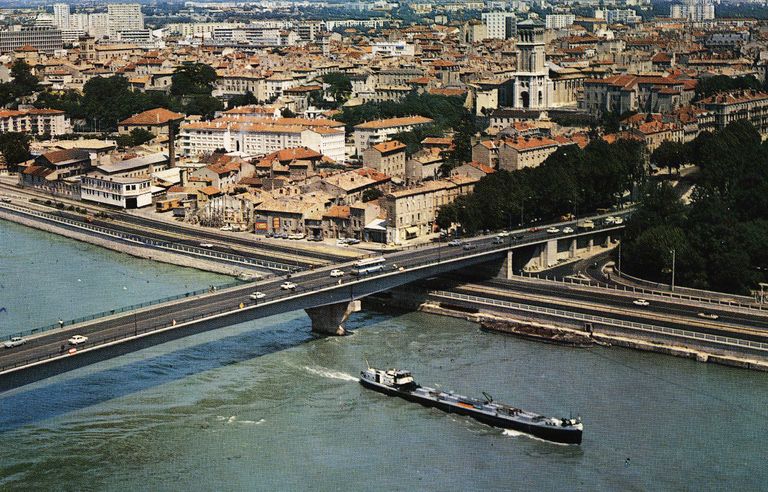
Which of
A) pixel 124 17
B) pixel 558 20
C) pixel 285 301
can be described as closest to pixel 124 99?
pixel 285 301

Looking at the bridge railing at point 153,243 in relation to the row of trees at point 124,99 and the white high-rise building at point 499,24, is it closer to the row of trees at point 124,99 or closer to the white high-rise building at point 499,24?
the row of trees at point 124,99

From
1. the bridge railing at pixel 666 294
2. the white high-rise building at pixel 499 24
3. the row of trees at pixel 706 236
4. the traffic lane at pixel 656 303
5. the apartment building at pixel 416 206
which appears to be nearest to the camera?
the traffic lane at pixel 656 303

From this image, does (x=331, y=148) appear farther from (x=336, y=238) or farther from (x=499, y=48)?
(x=499, y=48)

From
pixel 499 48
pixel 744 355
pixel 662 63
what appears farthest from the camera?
pixel 499 48

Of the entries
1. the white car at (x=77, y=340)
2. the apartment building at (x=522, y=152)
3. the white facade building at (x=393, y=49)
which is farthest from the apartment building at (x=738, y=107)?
the white facade building at (x=393, y=49)

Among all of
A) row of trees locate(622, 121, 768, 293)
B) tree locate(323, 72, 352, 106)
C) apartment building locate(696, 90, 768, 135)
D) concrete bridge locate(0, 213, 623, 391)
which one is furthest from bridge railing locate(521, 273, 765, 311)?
tree locate(323, 72, 352, 106)

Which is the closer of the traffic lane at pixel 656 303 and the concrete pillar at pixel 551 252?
the traffic lane at pixel 656 303

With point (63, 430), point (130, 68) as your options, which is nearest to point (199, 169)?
point (63, 430)

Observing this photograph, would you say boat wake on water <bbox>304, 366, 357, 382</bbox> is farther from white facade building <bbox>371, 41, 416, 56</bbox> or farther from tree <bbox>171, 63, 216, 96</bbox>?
white facade building <bbox>371, 41, 416, 56</bbox>
